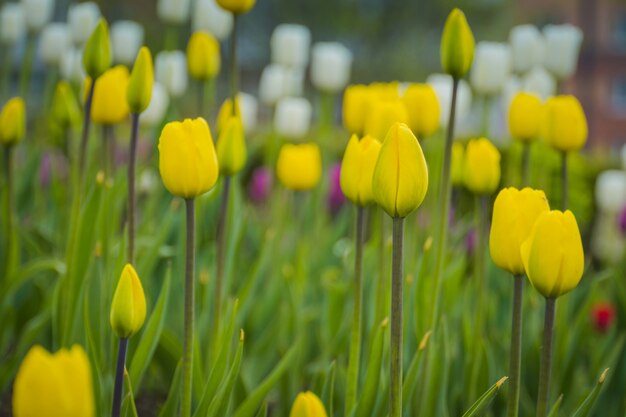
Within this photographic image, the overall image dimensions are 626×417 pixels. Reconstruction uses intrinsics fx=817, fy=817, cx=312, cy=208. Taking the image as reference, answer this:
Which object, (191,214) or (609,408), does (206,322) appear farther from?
(609,408)

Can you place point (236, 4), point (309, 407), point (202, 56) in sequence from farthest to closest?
point (202, 56) → point (236, 4) → point (309, 407)

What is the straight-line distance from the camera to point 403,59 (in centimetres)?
2667

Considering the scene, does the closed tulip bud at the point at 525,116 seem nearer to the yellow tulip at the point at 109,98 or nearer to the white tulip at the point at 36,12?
the yellow tulip at the point at 109,98

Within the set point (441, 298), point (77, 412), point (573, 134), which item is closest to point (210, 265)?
point (441, 298)

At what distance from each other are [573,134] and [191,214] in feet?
2.93

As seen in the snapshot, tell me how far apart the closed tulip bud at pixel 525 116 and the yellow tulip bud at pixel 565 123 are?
8 centimetres

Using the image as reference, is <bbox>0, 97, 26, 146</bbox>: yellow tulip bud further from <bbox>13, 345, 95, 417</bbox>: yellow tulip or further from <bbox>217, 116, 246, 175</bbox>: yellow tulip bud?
<bbox>13, 345, 95, 417</bbox>: yellow tulip

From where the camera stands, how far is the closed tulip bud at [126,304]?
3.53 feet

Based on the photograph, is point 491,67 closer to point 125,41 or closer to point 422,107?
point 422,107

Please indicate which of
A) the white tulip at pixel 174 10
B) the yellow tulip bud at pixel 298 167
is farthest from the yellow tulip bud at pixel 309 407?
the white tulip at pixel 174 10

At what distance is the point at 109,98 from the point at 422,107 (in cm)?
72

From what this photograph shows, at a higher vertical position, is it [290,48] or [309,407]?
[290,48]

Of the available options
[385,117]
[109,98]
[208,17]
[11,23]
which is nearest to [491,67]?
[208,17]

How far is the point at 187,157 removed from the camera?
1.16 meters
